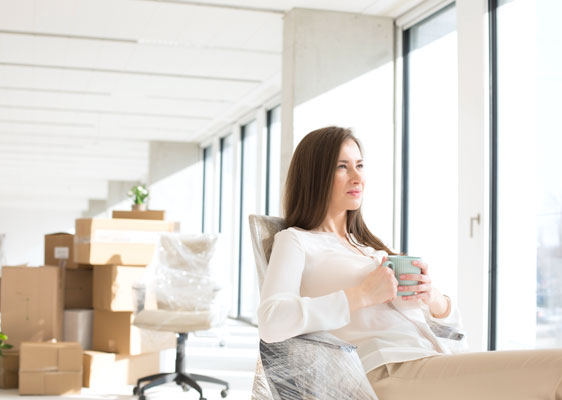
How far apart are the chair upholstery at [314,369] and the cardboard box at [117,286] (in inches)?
103

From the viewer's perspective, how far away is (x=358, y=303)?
157 centimetres

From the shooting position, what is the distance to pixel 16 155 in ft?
35.6

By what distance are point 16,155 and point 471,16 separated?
29.0 ft

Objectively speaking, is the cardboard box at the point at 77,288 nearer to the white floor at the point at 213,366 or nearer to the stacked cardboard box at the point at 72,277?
the stacked cardboard box at the point at 72,277

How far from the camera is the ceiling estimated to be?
4.41 m

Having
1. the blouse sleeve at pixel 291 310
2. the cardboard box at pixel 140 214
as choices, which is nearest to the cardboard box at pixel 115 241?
the cardboard box at pixel 140 214

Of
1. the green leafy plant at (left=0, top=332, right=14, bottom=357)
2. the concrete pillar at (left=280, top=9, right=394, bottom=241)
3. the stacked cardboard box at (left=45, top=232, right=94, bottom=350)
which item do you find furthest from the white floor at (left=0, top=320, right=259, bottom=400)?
the concrete pillar at (left=280, top=9, right=394, bottom=241)

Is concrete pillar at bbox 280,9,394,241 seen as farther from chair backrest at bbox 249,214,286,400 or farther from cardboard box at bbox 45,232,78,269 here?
chair backrest at bbox 249,214,286,400

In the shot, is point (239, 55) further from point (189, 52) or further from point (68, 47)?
point (68, 47)

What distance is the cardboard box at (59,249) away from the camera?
15.2ft

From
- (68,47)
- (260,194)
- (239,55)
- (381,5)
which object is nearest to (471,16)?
(381,5)

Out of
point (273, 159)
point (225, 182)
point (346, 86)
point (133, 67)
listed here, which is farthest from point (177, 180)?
point (346, 86)

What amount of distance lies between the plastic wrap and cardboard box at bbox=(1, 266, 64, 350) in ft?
2.19

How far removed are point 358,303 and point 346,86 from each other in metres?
3.00
